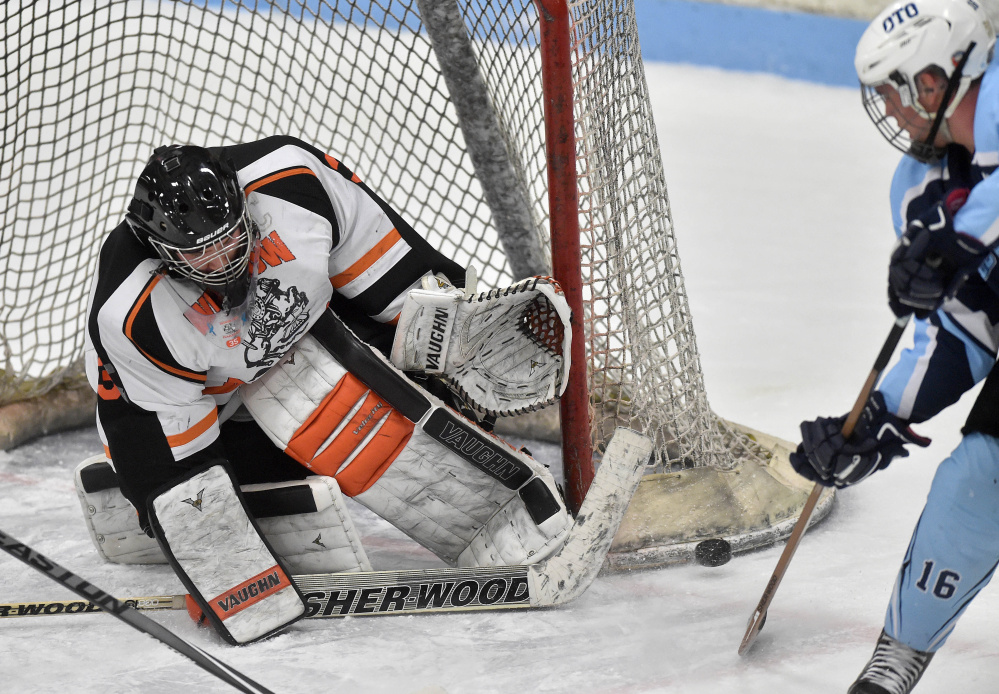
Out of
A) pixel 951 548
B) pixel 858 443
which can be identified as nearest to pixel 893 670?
pixel 951 548

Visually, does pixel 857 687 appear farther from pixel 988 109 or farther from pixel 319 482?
pixel 319 482

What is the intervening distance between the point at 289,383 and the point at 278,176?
39cm

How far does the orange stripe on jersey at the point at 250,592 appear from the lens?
182cm

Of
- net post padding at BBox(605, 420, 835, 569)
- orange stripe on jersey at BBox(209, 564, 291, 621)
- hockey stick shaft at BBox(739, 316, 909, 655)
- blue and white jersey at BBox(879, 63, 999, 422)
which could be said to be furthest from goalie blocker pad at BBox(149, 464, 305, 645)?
blue and white jersey at BBox(879, 63, 999, 422)

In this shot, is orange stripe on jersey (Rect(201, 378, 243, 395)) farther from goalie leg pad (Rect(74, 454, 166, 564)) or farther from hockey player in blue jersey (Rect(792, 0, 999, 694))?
hockey player in blue jersey (Rect(792, 0, 999, 694))

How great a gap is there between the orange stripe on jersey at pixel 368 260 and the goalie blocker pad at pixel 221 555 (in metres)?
0.42

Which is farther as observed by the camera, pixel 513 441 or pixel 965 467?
pixel 513 441

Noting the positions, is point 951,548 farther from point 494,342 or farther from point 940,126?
point 494,342

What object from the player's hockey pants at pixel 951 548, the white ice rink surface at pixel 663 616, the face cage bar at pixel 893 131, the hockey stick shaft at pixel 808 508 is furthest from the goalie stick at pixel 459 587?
the face cage bar at pixel 893 131

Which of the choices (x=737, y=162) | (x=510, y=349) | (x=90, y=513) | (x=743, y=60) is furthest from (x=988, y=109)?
(x=743, y=60)

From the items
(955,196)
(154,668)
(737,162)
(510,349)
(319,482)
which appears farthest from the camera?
(737,162)

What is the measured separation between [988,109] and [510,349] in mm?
1014

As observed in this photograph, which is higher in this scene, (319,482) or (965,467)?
(965,467)

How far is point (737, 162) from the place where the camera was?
468 cm
